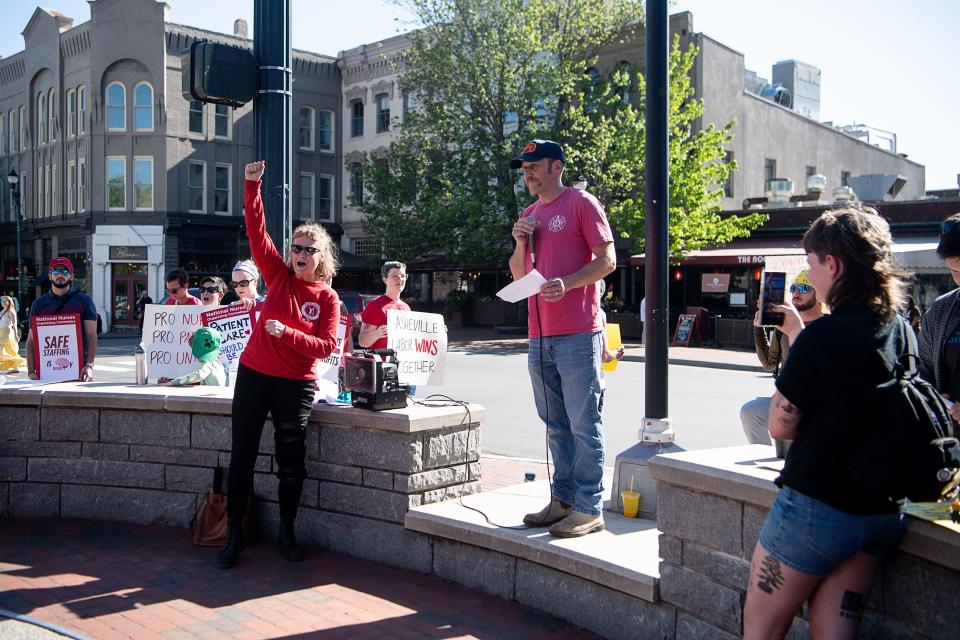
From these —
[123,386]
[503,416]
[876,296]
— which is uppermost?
[876,296]

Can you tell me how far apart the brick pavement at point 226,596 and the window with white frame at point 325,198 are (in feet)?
128

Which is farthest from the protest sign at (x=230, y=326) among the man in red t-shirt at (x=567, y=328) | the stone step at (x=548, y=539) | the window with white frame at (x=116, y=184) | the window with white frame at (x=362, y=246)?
the window with white frame at (x=362, y=246)

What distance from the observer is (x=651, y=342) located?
5.43 m

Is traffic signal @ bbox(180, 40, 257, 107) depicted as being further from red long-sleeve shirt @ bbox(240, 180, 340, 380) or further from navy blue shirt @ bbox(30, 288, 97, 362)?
navy blue shirt @ bbox(30, 288, 97, 362)

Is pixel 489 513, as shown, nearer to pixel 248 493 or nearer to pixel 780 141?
pixel 248 493

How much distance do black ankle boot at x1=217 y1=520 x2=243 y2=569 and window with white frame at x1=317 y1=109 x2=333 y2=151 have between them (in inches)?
1571

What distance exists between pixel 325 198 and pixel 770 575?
42827 millimetres

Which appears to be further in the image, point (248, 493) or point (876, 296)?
point (248, 493)

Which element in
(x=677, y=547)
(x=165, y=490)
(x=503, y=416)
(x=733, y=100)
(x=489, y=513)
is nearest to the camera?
(x=677, y=547)

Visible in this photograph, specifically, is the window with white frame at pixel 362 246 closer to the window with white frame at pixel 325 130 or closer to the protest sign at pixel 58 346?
the window with white frame at pixel 325 130

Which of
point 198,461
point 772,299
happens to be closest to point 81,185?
point 198,461

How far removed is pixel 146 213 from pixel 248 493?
36.5 m

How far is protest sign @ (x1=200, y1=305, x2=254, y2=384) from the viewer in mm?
6324

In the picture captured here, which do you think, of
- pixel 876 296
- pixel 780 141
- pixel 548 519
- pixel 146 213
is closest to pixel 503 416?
pixel 548 519
